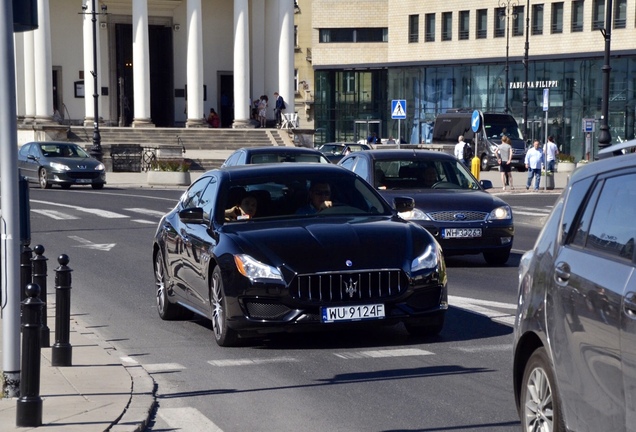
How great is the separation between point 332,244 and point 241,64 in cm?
5322

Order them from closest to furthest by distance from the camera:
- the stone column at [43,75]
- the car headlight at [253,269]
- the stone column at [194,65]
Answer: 1. the car headlight at [253,269]
2. the stone column at [43,75]
3. the stone column at [194,65]

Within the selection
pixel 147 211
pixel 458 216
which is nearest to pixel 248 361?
pixel 458 216

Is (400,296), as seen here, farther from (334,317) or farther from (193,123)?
(193,123)

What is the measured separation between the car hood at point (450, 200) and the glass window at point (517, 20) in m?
63.4

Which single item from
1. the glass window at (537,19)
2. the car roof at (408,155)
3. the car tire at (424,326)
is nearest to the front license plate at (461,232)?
the car roof at (408,155)

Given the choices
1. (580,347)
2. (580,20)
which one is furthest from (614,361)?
(580,20)

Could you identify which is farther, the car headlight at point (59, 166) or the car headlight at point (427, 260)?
the car headlight at point (59, 166)

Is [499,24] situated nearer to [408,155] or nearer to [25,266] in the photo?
[408,155]

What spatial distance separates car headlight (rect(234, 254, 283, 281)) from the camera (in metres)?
10.1

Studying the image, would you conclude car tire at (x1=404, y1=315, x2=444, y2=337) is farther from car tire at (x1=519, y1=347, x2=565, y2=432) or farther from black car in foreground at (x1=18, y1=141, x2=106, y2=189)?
black car in foreground at (x1=18, y1=141, x2=106, y2=189)

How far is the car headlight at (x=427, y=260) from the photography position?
10.4 m

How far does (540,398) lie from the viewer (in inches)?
242

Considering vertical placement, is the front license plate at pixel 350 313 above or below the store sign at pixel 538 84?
below

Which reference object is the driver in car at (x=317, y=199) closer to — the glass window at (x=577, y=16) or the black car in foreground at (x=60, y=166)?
the black car in foreground at (x=60, y=166)
